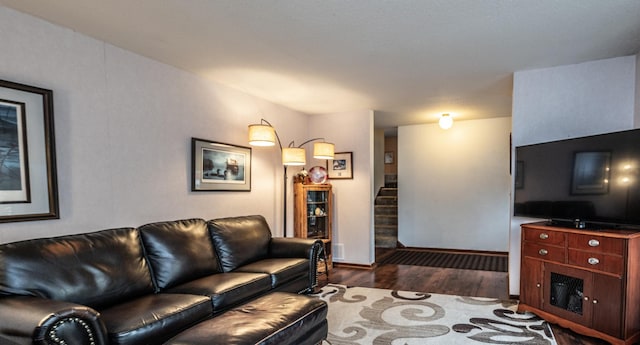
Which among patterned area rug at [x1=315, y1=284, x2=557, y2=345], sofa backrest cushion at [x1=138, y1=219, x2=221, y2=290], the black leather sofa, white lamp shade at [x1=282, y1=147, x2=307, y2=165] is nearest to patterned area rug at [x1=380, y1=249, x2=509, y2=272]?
patterned area rug at [x1=315, y1=284, x2=557, y2=345]

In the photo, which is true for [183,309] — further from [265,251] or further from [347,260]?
[347,260]

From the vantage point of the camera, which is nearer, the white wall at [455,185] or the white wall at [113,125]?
the white wall at [113,125]

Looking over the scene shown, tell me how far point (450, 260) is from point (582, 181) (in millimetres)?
2956

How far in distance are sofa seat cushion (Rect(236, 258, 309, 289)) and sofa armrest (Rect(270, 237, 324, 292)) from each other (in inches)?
3.0

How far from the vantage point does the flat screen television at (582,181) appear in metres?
2.47

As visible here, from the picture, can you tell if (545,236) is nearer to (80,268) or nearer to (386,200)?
(80,268)

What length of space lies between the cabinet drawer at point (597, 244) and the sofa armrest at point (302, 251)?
2.22 m

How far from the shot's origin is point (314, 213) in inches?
193

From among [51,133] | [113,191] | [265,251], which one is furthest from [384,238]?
[51,133]

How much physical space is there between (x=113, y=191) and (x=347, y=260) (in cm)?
335

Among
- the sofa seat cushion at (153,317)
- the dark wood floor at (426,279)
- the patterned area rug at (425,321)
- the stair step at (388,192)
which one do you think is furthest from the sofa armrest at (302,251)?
the stair step at (388,192)

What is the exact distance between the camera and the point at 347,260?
5074 mm

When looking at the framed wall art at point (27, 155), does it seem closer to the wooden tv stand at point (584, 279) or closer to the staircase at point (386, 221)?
the wooden tv stand at point (584, 279)

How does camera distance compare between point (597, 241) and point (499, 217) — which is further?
point (499, 217)
